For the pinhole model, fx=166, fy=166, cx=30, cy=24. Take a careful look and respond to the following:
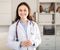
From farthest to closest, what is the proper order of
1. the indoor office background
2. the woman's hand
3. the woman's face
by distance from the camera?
the indoor office background
the woman's face
the woman's hand

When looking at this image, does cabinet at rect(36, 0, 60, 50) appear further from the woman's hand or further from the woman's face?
the woman's hand

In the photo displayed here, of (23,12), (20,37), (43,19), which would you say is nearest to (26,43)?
(20,37)

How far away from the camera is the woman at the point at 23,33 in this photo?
180 cm

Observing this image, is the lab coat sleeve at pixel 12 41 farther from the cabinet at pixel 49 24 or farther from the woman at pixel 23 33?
the cabinet at pixel 49 24

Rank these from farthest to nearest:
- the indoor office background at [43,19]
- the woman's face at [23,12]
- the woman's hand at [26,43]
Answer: the indoor office background at [43,19] → the woman's face at [23,12] → the woman's hand at [26,43]

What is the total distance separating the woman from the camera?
1.80 metres

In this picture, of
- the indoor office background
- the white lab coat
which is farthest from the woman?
the indoor office background

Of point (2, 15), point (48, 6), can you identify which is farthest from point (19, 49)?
point (48, 6)

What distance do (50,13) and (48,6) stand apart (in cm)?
31

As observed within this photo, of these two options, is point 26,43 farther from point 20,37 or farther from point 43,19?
point 43,19

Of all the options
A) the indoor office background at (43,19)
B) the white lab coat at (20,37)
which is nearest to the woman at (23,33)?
the white lab coat at (20,37)

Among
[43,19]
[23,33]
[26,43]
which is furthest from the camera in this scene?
[43,19]

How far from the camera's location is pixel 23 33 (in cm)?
184

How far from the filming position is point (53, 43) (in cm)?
448
